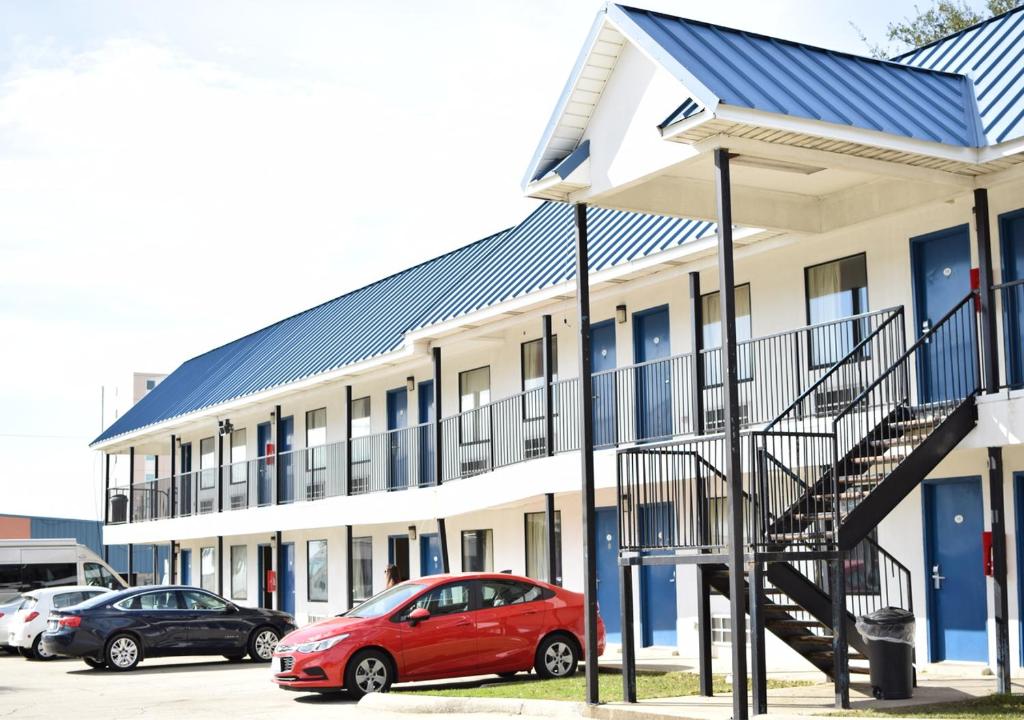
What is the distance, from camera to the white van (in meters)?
32.3

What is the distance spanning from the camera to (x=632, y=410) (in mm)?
22891

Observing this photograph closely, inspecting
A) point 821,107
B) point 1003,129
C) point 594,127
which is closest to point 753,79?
point 821,107

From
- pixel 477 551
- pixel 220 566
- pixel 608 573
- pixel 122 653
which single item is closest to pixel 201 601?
pixel 122 653

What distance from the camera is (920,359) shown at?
1756cm

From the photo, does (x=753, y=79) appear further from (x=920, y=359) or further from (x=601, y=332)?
(x=601, y=332)

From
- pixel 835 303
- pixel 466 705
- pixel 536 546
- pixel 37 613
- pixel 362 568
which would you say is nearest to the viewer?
pixel 466 705

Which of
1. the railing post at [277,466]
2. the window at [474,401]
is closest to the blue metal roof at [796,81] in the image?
the window at [474,401]

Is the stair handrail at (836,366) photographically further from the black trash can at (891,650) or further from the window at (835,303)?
the black trash can at (891,650)

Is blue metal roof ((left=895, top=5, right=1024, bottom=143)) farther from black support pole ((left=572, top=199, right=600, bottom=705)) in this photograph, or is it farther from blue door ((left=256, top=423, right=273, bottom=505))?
blue door ((left=256, top=423, right=273, bottom=505))

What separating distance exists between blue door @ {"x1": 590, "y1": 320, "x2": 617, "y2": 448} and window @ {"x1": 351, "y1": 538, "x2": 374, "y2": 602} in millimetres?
10405

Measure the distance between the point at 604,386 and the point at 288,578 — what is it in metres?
16.2

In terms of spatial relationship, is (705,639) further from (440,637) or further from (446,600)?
(446,600)

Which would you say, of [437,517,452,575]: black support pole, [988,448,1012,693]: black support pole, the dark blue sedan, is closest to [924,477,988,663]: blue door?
[988,448,1012,693]: black support pole

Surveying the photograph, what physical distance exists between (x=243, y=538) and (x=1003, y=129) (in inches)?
1167
